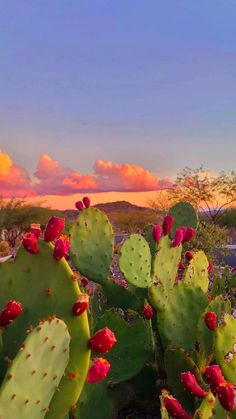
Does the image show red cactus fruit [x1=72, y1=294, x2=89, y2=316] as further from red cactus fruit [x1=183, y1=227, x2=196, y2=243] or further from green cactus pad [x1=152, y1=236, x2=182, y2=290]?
red cactus fruit [x1=183, y1=227, x2=196, y2=243]

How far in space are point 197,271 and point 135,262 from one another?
0.70 meters

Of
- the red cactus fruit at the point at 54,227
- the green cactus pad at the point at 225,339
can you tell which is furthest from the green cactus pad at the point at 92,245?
the red cactus fruit at the point at 54,227

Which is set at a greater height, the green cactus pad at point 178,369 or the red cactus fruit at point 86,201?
the red cactus fruit at point 86,201

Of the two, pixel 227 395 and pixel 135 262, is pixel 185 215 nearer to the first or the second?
pixel 135 262

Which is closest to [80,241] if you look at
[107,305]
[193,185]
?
[107,305]

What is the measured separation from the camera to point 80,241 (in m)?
5.74

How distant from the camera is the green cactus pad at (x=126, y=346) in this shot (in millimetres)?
4824

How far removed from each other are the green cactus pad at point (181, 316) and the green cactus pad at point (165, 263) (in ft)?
0.75

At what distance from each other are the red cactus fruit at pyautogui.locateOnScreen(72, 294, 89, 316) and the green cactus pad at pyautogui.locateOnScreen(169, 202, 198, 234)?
5.66m

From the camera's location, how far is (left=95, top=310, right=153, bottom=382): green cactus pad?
482 cm

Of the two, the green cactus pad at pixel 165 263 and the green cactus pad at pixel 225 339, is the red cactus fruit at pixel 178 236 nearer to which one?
the green cactus pad at pixel 165 263

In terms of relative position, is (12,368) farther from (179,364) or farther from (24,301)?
(179,364)

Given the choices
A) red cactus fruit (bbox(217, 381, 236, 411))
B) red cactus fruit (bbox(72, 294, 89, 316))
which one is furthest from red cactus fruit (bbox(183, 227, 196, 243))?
red cactus fruit (bbox(217, 381, 236, 411))

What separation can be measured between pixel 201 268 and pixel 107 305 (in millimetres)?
986
